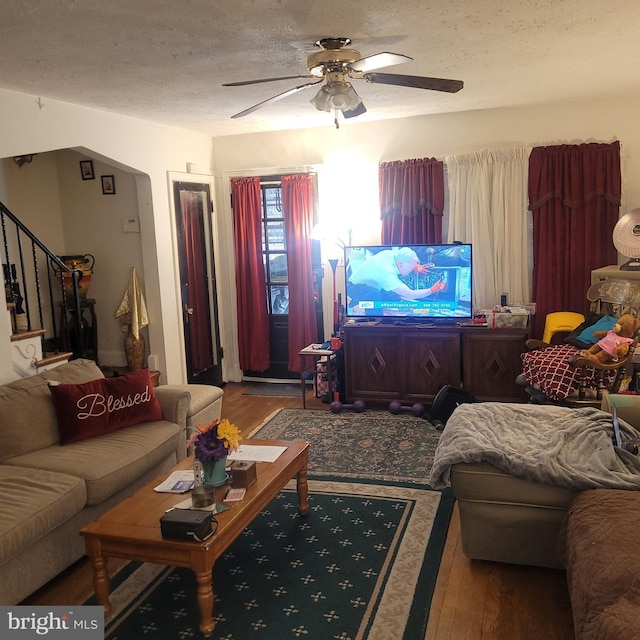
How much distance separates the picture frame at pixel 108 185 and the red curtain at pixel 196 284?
64cm

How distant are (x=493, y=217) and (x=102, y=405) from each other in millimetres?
3532

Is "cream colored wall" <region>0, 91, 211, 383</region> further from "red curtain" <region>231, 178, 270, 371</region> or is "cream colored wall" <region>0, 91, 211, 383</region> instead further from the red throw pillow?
the red throw pillow

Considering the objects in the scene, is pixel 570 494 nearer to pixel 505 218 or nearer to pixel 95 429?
pixel 95 429

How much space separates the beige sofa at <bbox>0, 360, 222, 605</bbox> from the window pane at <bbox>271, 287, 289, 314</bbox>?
2342 millimetres

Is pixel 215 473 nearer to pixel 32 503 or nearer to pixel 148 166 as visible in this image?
pixel 32 503

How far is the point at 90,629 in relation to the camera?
2.39 meters

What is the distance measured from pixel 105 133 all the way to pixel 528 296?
368 centimetres

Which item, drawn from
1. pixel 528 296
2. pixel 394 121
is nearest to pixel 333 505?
pixel 528 296

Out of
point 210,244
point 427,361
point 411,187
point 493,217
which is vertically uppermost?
point 411,187

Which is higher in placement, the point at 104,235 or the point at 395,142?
the point at 395,142

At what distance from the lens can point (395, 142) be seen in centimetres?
552

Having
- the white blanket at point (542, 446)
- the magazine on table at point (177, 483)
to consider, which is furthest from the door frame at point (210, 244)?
the white blanket at point (542, 446)

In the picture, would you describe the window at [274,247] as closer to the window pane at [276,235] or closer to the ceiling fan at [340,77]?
the window pane at [276,235]

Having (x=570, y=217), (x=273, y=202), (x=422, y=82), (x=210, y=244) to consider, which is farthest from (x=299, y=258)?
(x=422, y=82)
